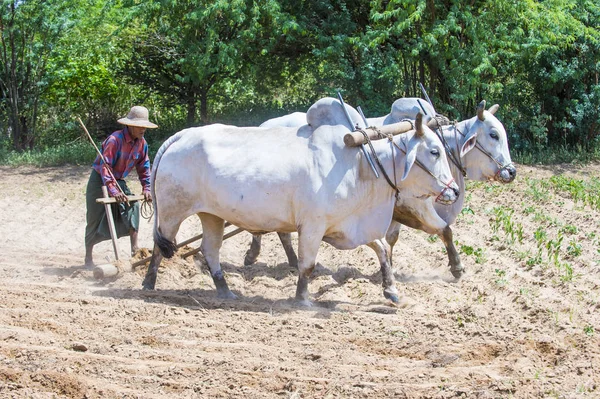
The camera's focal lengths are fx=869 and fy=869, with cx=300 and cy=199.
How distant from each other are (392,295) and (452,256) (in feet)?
4.09

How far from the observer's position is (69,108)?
1867cm

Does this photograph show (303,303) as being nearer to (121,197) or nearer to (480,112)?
(121,197)

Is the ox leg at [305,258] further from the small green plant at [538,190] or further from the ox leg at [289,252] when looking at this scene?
the small green plant at [538,190]

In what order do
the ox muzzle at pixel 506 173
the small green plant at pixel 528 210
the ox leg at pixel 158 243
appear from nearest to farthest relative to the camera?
the ox leg at pixel 158 243
the ox muzzle at pixel 506 173
the small green plant at pixel 528 210

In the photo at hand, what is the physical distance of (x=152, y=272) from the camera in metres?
8.38

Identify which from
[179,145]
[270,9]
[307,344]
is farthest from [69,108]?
[307,344]

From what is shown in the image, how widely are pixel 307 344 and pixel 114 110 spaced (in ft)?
43.6

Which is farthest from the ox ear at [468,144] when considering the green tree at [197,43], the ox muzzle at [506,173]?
the green tree at [197,43]

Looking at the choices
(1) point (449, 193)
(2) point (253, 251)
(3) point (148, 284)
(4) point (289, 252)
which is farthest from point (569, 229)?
(3) point (148, 284)

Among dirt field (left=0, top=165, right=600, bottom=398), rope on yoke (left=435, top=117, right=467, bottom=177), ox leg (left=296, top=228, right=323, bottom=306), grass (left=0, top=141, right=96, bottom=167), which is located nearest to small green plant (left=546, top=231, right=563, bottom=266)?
dirt field (left=0, top=165, right=600, bottom=398)

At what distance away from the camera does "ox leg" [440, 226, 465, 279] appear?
901 centimetres

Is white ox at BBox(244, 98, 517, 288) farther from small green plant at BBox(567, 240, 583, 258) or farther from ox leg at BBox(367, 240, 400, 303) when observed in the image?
small green plant at BBox(567, 240, 583, 258)

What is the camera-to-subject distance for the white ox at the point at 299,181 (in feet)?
25.4

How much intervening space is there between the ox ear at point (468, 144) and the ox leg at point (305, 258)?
90.1 inches
